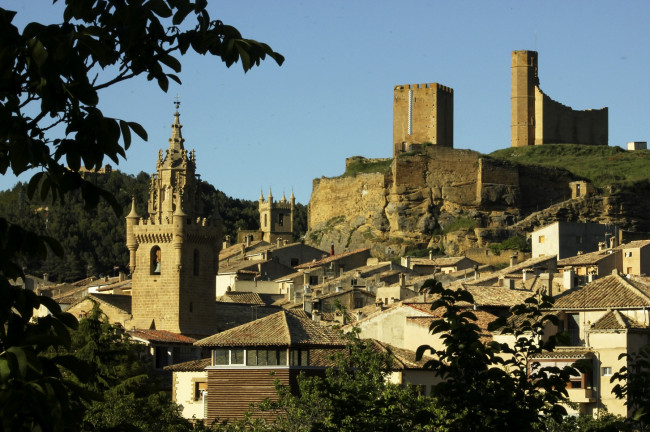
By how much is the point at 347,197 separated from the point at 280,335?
7021 cm

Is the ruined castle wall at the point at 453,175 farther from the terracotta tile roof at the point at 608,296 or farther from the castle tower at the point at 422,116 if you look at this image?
the terracotta tile roof at the point at 608,296

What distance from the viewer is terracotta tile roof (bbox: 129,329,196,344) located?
144 ft

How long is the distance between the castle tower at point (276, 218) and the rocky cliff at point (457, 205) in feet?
39.4

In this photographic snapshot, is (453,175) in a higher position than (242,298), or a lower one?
higher

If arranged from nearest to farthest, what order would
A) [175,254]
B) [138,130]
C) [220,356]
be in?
[138,130] → [220,356] → [175,254]

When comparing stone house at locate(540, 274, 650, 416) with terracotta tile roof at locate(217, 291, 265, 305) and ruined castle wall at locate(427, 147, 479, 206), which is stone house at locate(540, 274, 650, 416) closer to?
terracotta tile roof at locate(217, 291, 265, 305)

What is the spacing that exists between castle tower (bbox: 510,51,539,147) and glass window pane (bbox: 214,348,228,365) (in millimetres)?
78804

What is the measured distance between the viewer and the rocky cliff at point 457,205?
89.8 m

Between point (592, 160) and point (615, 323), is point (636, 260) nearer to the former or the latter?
point (615, 323)

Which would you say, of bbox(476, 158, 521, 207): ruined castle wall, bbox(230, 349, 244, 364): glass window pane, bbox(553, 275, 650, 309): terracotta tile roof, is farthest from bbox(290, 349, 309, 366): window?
bbox(476, 158, 521, 207): ruined castle wall

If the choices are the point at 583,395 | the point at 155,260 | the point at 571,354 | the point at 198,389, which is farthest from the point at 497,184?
the point at 571,354

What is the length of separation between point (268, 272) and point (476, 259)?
15973 millimetres

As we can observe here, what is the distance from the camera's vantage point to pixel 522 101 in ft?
351

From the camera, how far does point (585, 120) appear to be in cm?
10994
